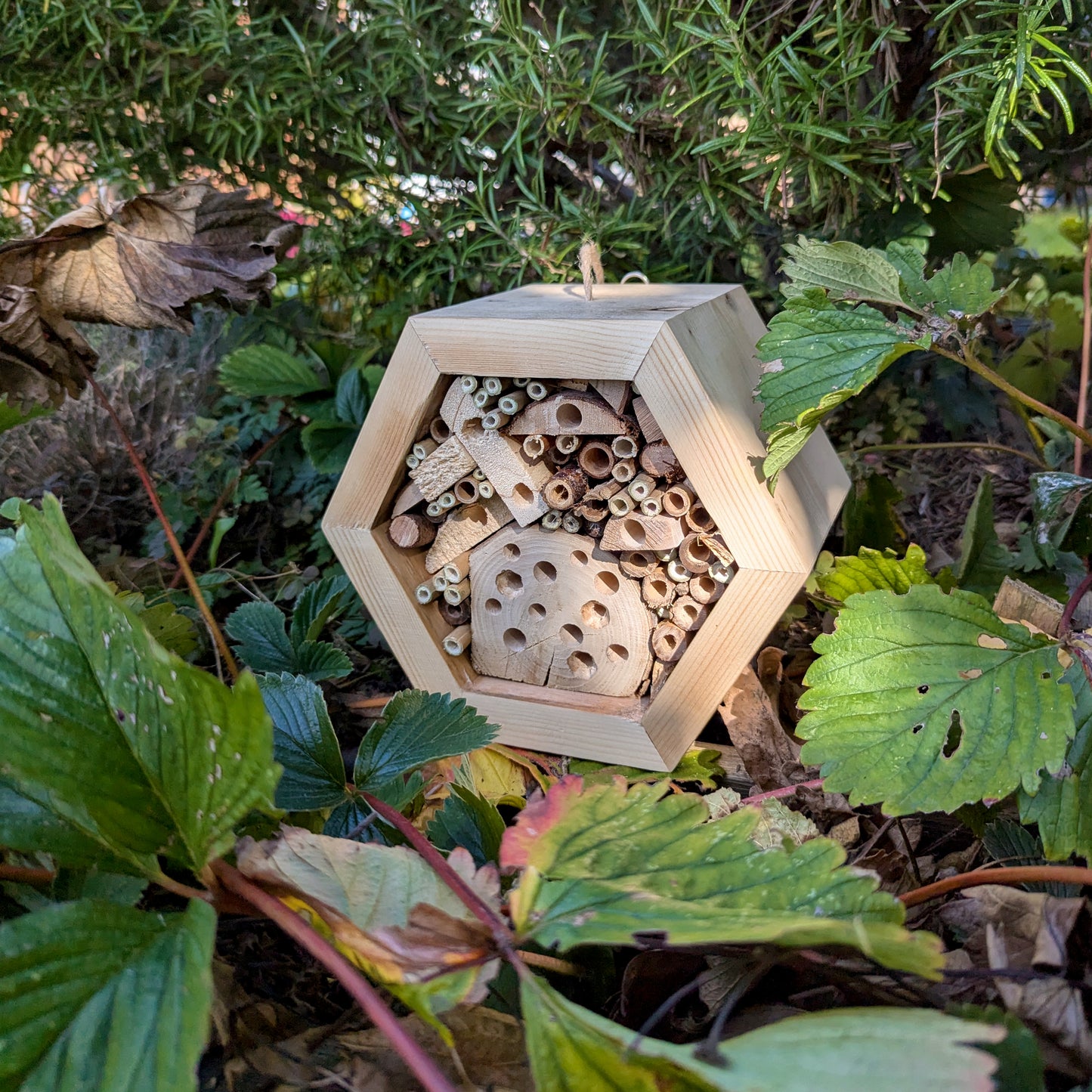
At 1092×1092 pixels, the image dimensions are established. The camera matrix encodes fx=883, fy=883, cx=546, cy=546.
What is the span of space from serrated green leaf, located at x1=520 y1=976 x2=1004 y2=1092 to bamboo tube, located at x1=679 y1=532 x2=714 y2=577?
0.57 metres

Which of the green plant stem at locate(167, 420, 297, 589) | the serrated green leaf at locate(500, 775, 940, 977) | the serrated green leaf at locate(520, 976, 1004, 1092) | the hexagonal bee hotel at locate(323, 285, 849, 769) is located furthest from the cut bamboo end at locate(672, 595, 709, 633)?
the green plant stem at locate(167, 420, 297, 589)

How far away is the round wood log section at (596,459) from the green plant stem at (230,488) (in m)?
0.61

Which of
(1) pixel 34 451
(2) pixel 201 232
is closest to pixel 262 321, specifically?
(1) pixel 34 451

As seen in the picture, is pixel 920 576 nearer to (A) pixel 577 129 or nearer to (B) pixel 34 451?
(A) pixel 577 129

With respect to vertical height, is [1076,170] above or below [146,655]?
below

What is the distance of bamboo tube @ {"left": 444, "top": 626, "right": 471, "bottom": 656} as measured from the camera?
109 centimetres

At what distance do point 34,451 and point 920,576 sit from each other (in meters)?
1.31

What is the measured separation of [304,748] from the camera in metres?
0.75

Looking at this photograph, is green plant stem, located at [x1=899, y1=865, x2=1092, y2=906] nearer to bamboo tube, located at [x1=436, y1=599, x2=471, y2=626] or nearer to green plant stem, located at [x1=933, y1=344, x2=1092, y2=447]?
green plant stem, located at [x1=933, y1=344, x2=1092, y2=447]

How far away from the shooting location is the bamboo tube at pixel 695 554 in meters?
0.96

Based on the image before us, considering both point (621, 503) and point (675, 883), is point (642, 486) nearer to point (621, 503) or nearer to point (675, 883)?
point (621, 503)

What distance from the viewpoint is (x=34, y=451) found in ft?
4.59

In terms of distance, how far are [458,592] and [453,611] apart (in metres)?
0.05

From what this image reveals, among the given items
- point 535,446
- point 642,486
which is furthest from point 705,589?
point 535,446
